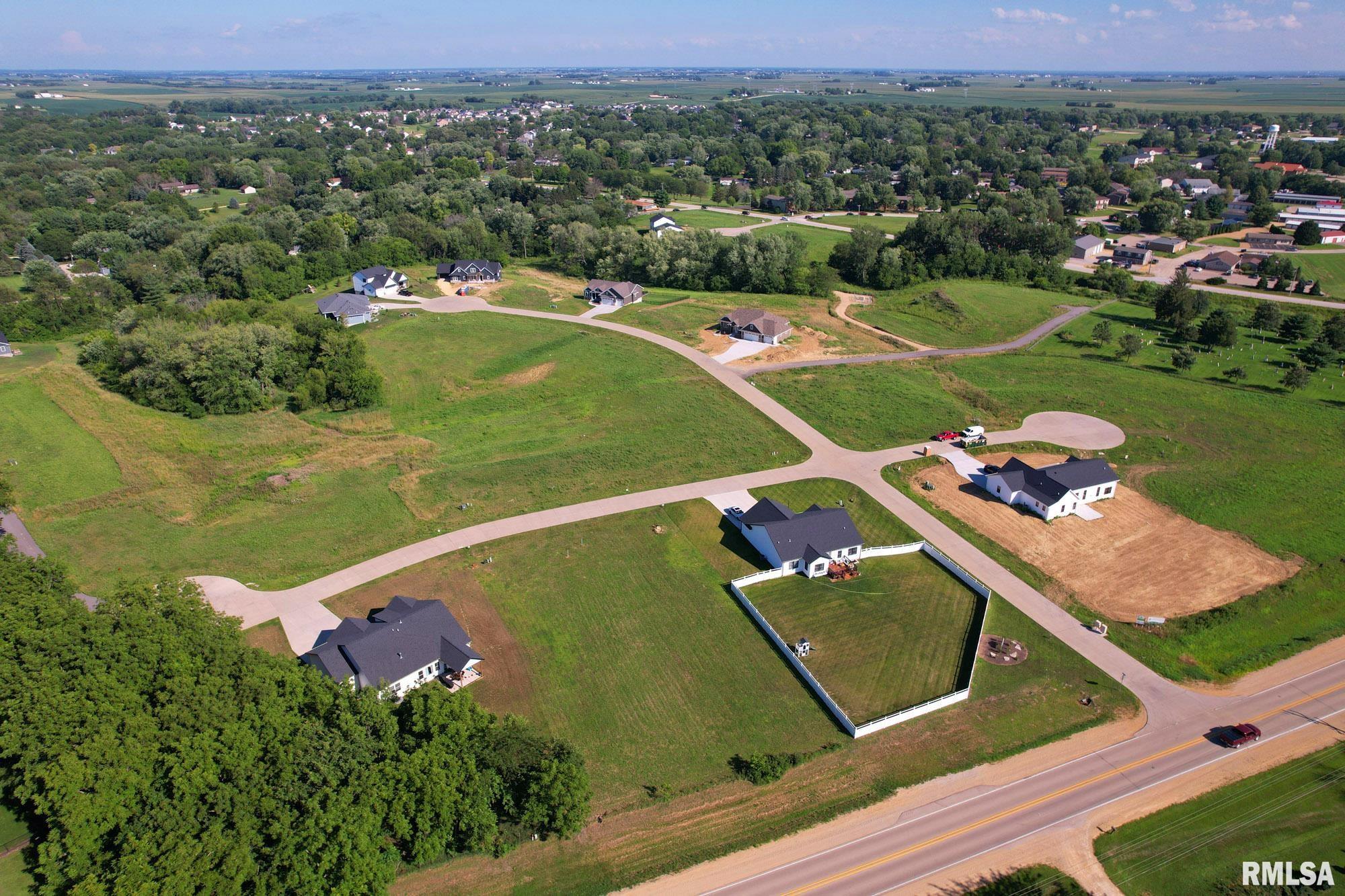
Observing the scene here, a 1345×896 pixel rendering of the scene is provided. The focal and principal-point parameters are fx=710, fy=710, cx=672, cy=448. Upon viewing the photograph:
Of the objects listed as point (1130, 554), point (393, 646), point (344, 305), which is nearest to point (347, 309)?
point (344, 305)

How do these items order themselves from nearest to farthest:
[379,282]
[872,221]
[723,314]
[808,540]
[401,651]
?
[401,651]
[808,540]
[723,314]
[379,282]
[872,221]

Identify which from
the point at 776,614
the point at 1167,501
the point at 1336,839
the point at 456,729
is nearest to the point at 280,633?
the point at 456,729

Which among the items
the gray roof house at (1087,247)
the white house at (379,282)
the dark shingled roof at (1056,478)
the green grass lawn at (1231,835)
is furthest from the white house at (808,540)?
the gray roof house at (1087,247)

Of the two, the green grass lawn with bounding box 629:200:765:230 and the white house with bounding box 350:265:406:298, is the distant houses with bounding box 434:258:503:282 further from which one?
the green grass lawn with bounding box 629:200:765:230

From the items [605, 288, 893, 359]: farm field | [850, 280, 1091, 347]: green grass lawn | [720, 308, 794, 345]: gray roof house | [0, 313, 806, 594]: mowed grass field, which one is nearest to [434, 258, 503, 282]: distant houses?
[605, 288, 893, 359]: farm field

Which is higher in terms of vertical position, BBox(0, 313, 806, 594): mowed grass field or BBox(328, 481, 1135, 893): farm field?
BBox(0, 313, 806, 594): mowed grass field

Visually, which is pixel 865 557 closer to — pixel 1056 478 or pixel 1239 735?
pixel 1056 478
